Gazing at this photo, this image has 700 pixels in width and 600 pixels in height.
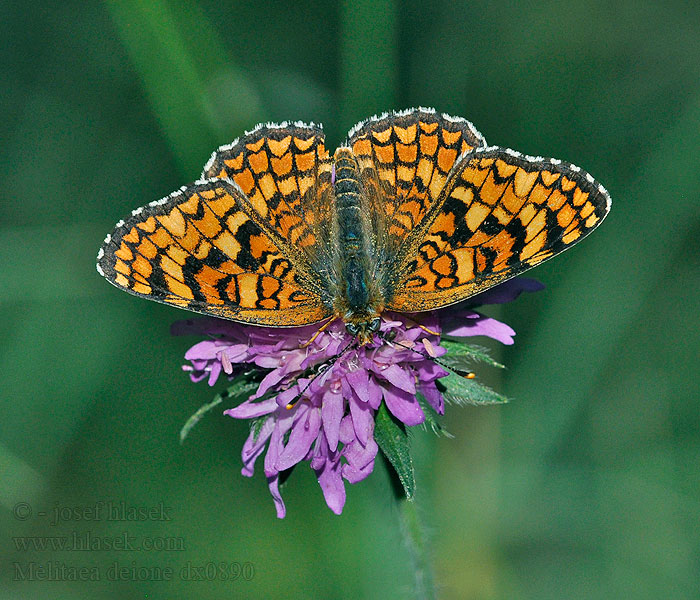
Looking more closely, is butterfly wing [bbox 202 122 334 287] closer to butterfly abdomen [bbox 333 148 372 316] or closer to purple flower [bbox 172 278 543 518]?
butterfly abdomen [bbox 333 148 372 316]

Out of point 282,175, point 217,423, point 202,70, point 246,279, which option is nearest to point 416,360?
point 246,279

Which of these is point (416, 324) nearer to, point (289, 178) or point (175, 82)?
point (289, 178)

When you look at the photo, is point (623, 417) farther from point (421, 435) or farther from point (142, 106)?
point (142, 106)

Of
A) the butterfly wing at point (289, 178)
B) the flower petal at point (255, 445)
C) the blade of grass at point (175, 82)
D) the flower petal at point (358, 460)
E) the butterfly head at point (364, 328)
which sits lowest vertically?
the flower petal at point (358, 460)

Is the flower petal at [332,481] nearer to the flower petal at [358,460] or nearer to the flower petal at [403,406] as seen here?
the flower petal at [358,460]

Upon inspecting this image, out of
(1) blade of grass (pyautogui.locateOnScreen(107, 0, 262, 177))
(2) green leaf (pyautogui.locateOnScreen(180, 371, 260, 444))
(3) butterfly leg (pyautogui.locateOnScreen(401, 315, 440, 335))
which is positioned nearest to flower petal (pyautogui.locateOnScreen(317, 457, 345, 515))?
(2) green leaf (pyautogui.locateOnScreen(180, 371, 260, 444))

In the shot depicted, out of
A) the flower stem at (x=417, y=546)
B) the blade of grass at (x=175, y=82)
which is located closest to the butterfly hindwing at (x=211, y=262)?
the flower stem at (x=417, y=546)
